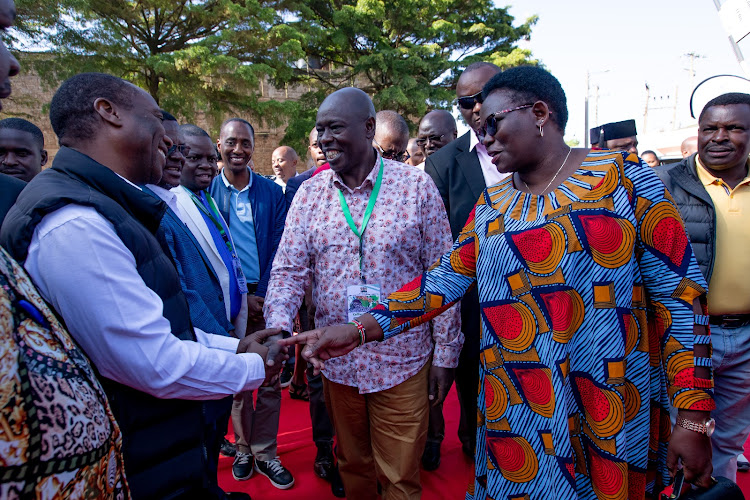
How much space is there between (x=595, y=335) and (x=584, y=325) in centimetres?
5

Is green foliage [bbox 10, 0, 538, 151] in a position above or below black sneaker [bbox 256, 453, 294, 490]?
above

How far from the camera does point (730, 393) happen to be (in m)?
2.59

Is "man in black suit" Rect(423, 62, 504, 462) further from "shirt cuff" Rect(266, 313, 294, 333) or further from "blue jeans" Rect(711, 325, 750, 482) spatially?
"blue jeans" Rect(711, 325, 750, 482)

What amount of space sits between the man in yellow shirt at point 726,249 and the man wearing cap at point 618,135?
8.62 feet

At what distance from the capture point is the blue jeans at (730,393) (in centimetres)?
252

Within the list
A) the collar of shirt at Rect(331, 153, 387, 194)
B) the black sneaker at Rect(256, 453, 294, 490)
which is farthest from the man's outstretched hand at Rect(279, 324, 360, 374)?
the black sneaker at Rect(256, 453, 294, 490)

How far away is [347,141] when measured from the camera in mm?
2316

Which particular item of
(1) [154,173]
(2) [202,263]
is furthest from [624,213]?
(2) [202,263]

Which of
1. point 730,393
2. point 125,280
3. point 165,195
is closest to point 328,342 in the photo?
point 125,280

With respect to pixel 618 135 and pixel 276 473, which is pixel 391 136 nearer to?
pixel 618 135

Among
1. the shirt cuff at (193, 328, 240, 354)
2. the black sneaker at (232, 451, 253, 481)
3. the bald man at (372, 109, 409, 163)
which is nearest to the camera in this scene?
the shirt cuff at (193, 328, 240, 354)

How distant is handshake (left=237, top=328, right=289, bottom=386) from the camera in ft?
6.12

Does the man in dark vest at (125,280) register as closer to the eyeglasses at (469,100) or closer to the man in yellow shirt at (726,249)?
the eyeglasses at (469,100)

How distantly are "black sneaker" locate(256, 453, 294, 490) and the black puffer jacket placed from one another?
291cm
